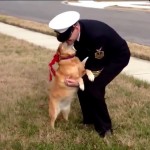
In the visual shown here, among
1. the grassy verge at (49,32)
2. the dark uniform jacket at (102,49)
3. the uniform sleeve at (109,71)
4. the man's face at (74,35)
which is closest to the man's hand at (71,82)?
the uniform sleeve at (109,71)

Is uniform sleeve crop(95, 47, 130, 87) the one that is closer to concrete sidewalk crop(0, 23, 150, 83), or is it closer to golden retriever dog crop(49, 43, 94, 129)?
golden retriever dog crop(49, 43, 94, 129)

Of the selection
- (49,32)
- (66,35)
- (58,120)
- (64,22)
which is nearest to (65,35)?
(66,35)

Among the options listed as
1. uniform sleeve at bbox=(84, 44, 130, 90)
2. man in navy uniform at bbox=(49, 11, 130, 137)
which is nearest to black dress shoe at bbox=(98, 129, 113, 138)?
man in navy uniform at bbox=(49, 11, 130, 137)

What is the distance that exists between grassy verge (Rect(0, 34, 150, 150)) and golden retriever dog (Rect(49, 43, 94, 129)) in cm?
25

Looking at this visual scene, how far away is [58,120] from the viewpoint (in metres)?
5.66

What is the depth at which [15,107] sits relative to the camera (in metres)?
6.23

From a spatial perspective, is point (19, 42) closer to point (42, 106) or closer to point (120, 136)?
point (42, 106)

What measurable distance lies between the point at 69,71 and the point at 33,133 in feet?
2.85

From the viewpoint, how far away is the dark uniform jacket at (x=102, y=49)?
189 inches

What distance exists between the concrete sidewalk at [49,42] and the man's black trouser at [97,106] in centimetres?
259

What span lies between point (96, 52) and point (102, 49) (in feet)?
0.23

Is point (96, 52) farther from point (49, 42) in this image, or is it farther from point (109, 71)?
point (49, 42)

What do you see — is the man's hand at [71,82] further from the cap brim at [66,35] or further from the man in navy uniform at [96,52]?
the cap brim at [66,35]

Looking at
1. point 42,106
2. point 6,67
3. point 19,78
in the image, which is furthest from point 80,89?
point 6,67
